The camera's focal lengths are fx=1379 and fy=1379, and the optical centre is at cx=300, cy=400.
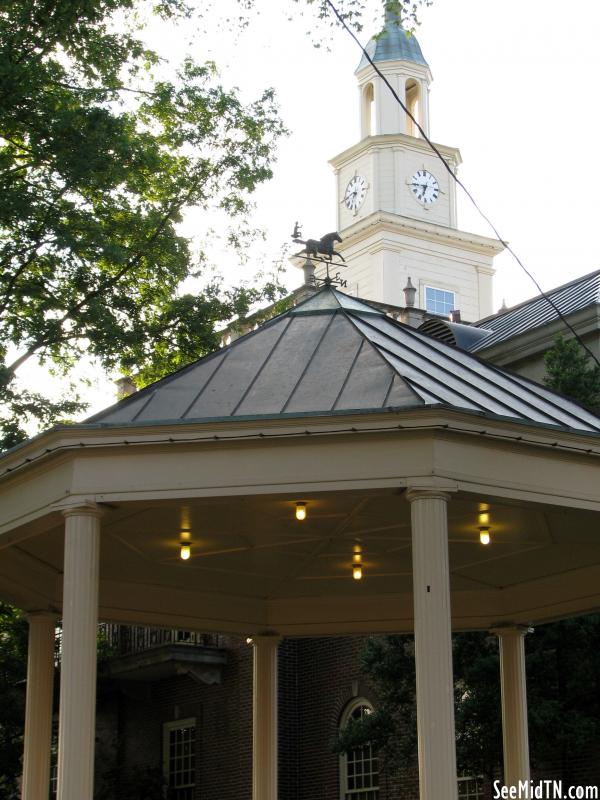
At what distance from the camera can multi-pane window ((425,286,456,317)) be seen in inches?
2992

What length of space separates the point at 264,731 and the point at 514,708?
12.7ft

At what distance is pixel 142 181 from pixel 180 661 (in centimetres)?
1413

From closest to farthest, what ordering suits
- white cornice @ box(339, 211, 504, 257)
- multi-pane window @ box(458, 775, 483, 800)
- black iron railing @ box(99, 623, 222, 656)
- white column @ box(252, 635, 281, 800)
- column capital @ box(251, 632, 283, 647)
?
white column @ box(252, 635, 281, 800) → column capital @ box(251, 632, 283, 647) → multi-pane window @ box(458, 775, 483, 800) → black iron railing @ box(99, 623, 222, 656) → white cornice @ box(339, 211, 504, 257)

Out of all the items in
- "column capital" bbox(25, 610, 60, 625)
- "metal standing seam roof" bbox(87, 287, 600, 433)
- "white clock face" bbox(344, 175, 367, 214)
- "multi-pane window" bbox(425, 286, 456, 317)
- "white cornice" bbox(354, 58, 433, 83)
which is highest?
"white cornice" bbox(354, 58, 433, 83)

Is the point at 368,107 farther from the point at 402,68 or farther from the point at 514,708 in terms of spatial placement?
the point at 514,708

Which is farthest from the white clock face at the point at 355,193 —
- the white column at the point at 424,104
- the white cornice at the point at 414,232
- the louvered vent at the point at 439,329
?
the louvered vent at the point at 439,329

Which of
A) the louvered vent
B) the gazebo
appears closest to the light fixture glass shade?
the gazebo

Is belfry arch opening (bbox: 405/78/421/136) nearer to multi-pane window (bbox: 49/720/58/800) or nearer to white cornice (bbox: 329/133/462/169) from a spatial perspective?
white cornice (bbox: 329/133/462/169)

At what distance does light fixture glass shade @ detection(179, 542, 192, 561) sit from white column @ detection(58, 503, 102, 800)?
3.42m

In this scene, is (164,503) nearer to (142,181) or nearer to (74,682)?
(74,682)

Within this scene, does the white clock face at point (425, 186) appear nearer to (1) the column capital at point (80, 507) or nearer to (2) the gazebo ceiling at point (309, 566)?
(2) the gazebo ceiling at point (309, 566)

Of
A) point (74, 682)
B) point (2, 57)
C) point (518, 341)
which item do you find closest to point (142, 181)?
point (2, 57)

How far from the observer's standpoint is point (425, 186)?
77250 millimetres

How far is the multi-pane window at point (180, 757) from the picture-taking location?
3850 cm
